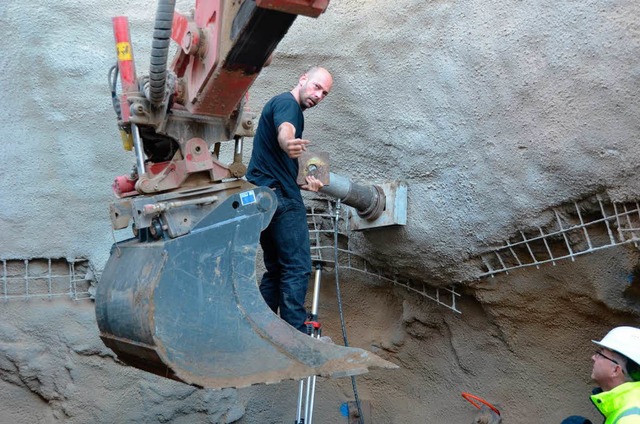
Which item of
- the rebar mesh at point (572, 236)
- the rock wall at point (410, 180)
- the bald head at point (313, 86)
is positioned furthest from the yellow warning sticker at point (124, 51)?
the rebar mesh at point (572, 236)

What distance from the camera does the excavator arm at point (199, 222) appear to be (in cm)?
274

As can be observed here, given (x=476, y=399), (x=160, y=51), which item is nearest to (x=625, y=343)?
(x=476, y=399)

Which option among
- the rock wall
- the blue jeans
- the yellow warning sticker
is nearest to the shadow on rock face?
the rock wall

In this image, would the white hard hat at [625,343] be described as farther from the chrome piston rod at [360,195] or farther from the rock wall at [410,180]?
the chrome piston rod at [360,195]

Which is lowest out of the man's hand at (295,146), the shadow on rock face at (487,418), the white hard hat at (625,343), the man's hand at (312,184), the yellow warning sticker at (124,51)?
the shadow on rock face at (487,418)

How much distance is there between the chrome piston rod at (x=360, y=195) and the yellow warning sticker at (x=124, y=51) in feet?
4.97

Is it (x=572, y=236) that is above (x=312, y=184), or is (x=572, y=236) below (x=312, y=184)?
below

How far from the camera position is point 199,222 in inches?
115

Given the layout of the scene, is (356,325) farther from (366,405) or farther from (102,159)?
(102,159)

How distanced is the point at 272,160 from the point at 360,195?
1112 millimetres

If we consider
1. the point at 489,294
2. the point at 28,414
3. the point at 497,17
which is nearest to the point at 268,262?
the point at 489,294

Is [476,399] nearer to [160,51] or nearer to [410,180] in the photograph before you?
[410,180]

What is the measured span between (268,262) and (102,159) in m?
2.01

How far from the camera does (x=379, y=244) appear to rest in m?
4.92
